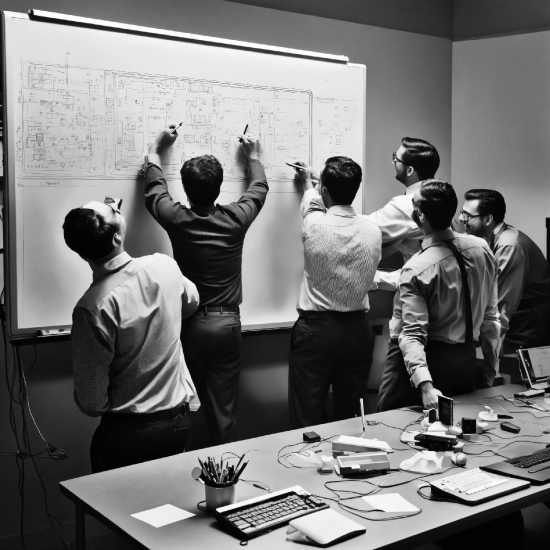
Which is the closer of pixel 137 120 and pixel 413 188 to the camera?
pixel 137 120

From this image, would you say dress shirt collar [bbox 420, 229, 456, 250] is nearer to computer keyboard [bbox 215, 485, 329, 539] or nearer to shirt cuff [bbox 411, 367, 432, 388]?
shirt cuff [bbox 411, 367, 432, 388]

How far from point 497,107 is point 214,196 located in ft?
8.28

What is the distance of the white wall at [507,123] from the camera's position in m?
4.88

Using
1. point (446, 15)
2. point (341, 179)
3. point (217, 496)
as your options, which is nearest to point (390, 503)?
point (217, 496)

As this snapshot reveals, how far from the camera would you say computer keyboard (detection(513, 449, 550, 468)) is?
7.84 ft

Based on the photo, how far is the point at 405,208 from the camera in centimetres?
405

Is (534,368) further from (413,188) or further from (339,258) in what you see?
(413,188)

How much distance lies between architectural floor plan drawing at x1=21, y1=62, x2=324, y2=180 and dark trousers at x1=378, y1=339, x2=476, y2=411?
4.44 ft

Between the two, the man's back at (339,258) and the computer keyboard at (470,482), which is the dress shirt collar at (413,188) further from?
the computer keyboard at (470,482)

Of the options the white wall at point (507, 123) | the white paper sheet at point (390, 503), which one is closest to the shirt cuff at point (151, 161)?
the white paper sheet at point (390, 503)

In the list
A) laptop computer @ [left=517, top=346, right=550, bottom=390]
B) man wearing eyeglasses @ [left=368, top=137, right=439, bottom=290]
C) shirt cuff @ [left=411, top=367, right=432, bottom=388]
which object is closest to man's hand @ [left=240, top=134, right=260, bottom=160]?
man wearing eyeglasses @ [left=368, top=137, right=439, bottom=290]

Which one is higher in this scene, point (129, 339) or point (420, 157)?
point (420, 157)

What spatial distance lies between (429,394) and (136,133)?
1.87m

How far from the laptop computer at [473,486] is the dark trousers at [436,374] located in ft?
2.85
